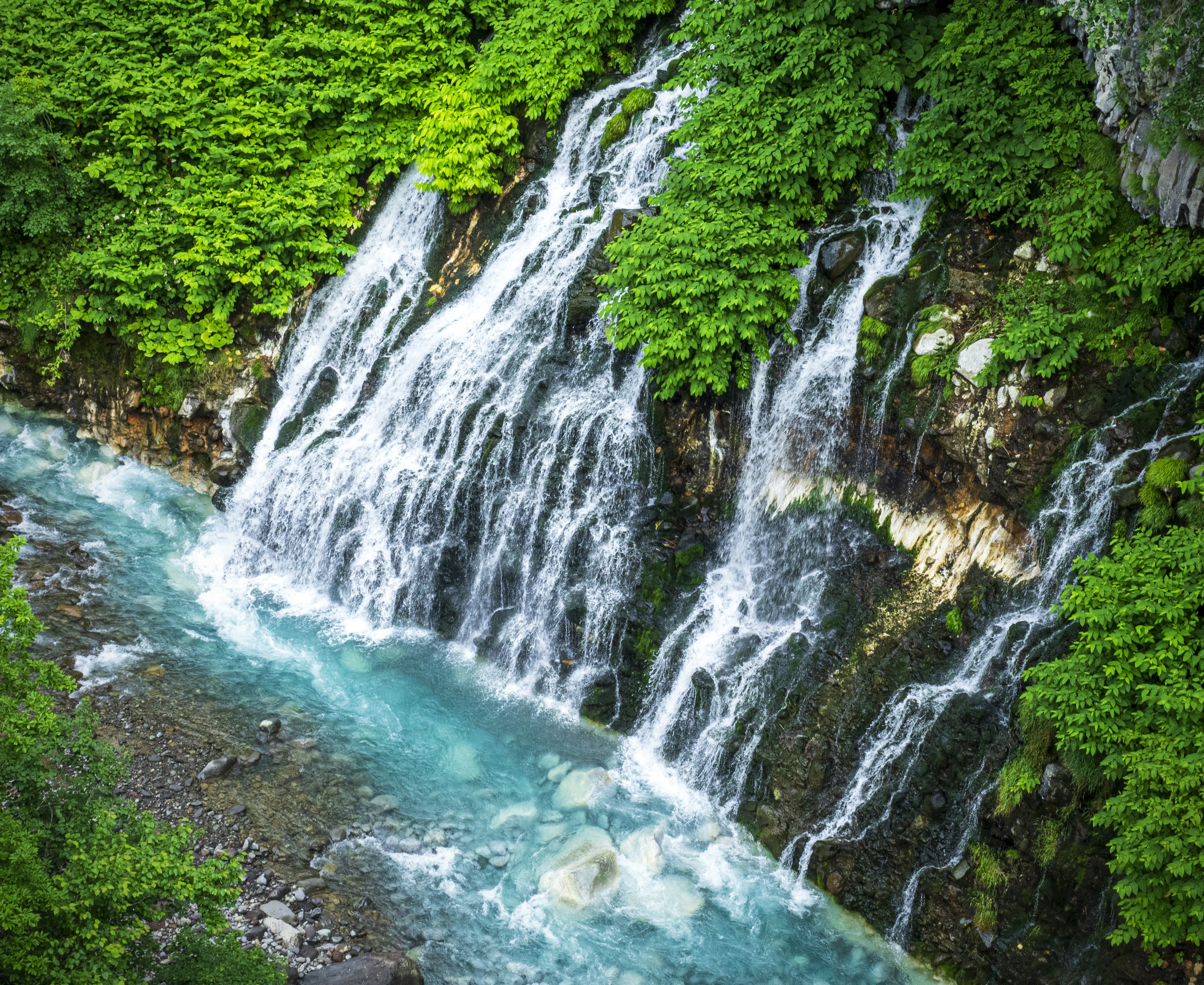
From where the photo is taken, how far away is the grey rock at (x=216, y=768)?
1091 centimetres

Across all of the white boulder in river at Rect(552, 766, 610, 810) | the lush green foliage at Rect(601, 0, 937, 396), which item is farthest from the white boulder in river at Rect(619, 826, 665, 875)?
the lush green foliage at Rect(601, 0, 937, 396)

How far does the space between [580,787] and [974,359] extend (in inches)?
285

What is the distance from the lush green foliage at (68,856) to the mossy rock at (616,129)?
38.1ft

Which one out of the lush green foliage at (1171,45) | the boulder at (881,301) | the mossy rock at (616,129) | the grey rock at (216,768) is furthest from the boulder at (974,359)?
the grey rock at (216,768)

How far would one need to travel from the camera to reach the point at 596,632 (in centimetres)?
1273

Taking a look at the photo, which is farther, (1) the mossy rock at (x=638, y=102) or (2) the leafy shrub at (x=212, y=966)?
(1) the mossy rock at (x=638, y=102)

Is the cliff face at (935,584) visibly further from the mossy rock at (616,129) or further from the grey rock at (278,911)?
the grey rock at (278,911)

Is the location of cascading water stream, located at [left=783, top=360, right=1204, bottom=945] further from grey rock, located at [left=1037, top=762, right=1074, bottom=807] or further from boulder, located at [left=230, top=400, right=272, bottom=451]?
boulder, located at [left=230, top=400, right=272, bottom=451]

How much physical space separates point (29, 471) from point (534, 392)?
10.7m

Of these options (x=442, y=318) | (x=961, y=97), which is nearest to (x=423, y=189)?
(x=442, y=318)

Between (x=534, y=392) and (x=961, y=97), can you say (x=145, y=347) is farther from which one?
(x=961, y=97)

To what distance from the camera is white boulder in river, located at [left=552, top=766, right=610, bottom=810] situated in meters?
11.1

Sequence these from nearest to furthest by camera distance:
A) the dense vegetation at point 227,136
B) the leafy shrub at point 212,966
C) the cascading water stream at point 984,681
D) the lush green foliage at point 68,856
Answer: the lush green foliage at point 68,856
the leafy shrub at point 212,966
the cascading water stream at point 984,681
the dense vegetation at point 227,136

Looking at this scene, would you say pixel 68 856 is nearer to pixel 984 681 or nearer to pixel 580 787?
pixel 580 787
